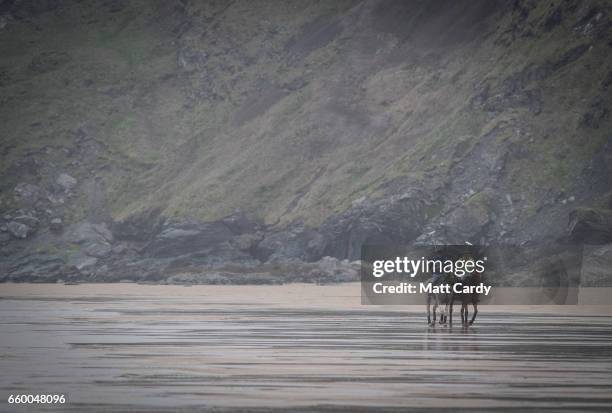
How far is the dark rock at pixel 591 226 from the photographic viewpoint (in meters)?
131

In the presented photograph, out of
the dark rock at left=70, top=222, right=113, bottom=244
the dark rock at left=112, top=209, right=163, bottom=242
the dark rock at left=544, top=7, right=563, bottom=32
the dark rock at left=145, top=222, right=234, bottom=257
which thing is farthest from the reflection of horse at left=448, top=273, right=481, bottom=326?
the dark rock at left=70, top=222, right=113, bottom=244

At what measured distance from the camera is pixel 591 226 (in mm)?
132500

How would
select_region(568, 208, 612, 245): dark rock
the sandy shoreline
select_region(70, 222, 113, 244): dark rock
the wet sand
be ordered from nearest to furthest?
the wet sand → the sandy shoreline → select_region(568, 208, 612, 245): dark rock → select_region(70, 222, 113, 244): dark rock

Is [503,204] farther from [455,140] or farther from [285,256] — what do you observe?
[285,256]

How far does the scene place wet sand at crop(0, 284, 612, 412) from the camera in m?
22.6

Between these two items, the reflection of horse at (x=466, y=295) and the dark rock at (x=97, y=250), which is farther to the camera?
the dark rock at (x=97, y=250)

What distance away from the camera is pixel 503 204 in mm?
157875

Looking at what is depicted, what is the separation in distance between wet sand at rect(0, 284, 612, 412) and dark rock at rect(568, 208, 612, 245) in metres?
82.6

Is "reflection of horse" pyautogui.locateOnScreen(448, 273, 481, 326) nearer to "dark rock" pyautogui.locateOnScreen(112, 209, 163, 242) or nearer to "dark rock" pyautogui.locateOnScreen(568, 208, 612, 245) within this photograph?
"dark rock" pyautogui.locateOnScreen(568, 208, 612, 245)

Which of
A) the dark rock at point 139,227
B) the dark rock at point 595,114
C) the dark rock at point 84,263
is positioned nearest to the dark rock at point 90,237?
the dark rock at point 139,227

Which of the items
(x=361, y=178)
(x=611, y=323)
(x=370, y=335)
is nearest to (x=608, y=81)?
(x=361, y=178)

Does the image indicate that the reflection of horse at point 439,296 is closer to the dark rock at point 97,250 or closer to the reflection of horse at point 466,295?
the reflection of horse at point 466,295

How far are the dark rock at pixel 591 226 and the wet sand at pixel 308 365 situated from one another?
82622 mm

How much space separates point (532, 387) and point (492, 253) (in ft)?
363
